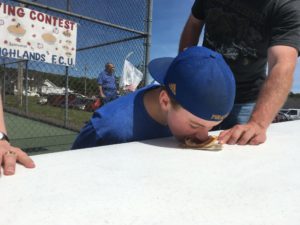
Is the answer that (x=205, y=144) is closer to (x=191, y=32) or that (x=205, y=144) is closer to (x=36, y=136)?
(x=191, y=32)

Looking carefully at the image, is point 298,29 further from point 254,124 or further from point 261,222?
point 261,222

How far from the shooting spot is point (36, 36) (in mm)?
4160

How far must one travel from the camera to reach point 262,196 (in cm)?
71

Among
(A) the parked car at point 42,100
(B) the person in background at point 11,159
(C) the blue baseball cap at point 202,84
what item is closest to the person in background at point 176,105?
(C) the blue baseball cap at point 202,84

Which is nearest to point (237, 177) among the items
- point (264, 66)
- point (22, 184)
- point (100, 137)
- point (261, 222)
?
point (261, 222)

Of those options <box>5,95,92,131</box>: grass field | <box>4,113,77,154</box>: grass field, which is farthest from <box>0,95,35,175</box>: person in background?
<box>5,95,92,131</box>: grass field

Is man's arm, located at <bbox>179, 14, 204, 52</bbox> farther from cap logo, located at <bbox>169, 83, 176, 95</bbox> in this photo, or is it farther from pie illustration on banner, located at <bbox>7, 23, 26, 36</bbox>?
pie illustration on banner, located at <bbox>7, 23, 26, 36</bbox>

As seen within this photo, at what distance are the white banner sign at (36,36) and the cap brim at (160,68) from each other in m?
3.00

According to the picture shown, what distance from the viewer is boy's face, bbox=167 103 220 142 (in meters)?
1.17

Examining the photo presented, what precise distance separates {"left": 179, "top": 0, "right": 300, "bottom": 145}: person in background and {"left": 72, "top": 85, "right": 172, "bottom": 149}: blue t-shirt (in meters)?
0.41

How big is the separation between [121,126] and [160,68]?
11.4 inches

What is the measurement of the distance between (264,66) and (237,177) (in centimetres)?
142

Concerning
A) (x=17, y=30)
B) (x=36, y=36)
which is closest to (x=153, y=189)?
(x=17, y=30)

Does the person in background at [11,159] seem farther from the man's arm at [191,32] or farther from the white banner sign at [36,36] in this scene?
the white banner sign at [36,36]
